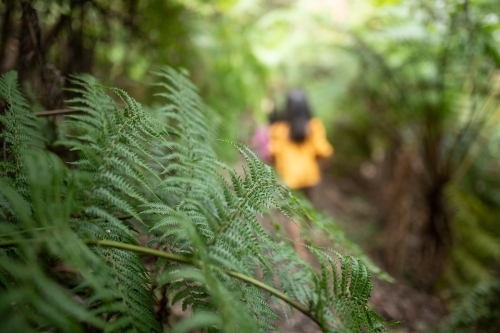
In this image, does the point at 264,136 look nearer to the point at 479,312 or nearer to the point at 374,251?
the point at 374,251

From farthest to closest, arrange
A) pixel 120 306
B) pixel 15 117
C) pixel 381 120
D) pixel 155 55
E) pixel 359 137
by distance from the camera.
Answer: pixel 359 137
pixel 381 120
pixel 155 55
pixel 15 117
pixel 120 306

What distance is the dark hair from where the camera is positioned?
3439 mm

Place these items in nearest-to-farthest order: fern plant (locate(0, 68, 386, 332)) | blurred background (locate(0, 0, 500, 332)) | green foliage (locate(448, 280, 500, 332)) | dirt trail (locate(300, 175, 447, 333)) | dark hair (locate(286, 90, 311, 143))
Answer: fern plant (locate(0, 68, 386, 332)) < blurred background (locate(0, 0, 500, 332)) < green foliage (locate(448, 280, 500, 332)) < dirt trail (locate(300, 175, 447, 333)) < dark hair (locate(286, 90, 311, 143))

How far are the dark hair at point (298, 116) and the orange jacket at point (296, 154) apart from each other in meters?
0.06

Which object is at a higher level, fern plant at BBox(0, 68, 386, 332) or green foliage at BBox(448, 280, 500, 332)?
fern plant at BBox(0, 68, 386, 332)

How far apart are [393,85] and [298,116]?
108 cm

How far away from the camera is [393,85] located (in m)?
3.54

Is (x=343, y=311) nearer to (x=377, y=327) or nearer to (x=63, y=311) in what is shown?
(x=377, y=327)

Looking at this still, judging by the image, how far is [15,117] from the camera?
3.05 ft

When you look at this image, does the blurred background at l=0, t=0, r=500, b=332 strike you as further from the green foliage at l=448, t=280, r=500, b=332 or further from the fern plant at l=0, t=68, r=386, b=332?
the fern plant at l=0, t=68, r=386, b=332

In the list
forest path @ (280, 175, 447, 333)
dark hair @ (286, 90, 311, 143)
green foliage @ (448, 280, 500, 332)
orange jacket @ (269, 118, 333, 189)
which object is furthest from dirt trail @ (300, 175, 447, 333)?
dark hair @ (286, 90, 311, 143)

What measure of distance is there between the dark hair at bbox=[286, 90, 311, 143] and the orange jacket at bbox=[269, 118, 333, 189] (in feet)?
0.21

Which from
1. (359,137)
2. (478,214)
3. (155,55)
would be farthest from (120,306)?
(359,137)

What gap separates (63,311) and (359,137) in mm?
5863
